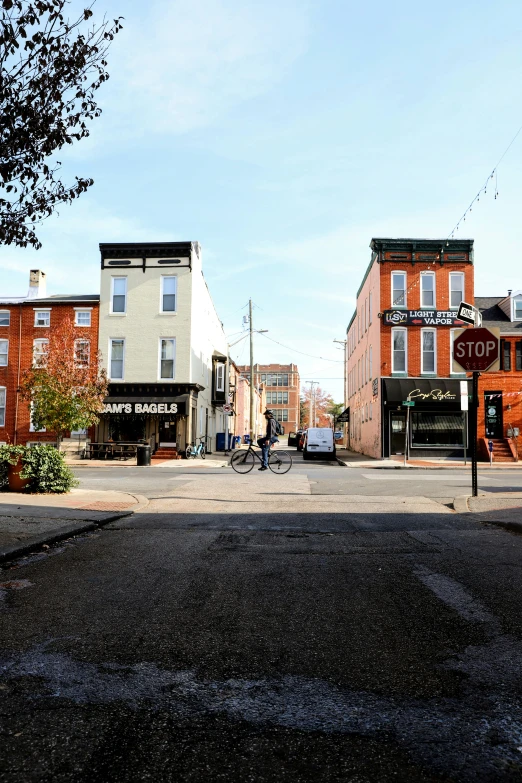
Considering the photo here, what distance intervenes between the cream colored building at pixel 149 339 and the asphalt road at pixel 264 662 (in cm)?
2849

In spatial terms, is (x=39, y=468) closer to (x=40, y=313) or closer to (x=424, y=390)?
(x=424, y=390)

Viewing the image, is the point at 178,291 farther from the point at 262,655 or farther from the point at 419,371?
the point at 262,655

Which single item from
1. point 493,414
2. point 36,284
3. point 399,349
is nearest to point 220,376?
point 36,284

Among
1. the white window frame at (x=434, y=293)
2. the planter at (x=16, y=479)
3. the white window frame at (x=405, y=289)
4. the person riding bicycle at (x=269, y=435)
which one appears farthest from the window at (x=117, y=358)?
the planter at (x=16, y=479)

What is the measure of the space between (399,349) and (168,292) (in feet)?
44.2

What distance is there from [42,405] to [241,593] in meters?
26.0

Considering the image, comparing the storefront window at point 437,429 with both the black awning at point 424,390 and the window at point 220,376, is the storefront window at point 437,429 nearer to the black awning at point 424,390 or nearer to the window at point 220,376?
the black awning at point 424,390

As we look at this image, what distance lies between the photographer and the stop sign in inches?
458

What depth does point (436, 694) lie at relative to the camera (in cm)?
320

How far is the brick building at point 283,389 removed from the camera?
124 metres

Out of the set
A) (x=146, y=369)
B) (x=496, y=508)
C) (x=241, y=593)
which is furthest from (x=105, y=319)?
(x=241, y=593)

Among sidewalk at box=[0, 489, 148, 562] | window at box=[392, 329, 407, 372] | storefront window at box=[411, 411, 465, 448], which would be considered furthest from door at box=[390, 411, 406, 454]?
sidewalk at box=[0, 489, 148, 562]

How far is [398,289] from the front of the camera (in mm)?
35688

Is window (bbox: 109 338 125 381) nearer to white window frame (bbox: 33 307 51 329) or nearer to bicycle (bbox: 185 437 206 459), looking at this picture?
white window frame (bbox: 33 307 51 329)
